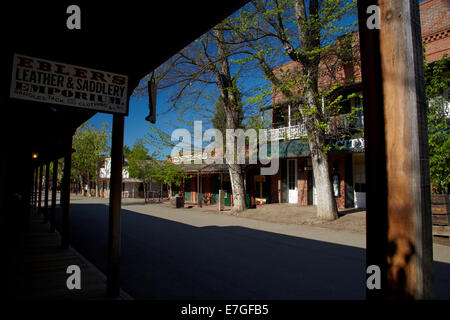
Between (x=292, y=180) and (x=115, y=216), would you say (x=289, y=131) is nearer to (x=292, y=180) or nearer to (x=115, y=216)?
(x=292, y=180)

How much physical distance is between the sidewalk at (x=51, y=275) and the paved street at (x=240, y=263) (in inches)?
15.5

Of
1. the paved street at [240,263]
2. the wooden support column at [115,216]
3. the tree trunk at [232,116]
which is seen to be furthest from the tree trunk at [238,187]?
the wooden support column at [115,216]

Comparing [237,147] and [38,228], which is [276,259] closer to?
[38,228]

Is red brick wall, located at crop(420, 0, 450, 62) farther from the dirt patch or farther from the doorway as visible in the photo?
the doorway

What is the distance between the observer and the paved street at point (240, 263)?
4.54 meters

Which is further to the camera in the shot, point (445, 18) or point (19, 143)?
point (445, 18)

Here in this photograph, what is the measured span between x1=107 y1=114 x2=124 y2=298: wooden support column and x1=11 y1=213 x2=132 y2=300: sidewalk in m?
0.25

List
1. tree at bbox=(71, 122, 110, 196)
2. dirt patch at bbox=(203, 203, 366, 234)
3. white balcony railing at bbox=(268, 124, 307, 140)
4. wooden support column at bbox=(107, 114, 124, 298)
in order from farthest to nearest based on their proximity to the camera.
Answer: tree at bbox=(71, 122, 110, 196)
white balcony railing at bbox=(268, 124, 307, 140)
dirt patch at bbox=(203, 203, 366, 234)
wooden support column at bbox=(107, 114, 124, 298)

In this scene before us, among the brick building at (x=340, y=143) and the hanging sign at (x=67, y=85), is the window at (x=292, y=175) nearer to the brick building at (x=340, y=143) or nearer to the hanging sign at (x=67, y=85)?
the brick building at (x=340, y=143)

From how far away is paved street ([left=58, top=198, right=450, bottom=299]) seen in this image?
4535 mm

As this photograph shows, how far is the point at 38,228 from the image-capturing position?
423 inches

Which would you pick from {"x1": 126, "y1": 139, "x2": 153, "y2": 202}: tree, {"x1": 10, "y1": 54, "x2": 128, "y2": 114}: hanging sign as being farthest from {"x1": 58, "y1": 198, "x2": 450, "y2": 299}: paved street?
{"x1": 126, "y1": 139, "x2": 153, "y2": 202}: tree
